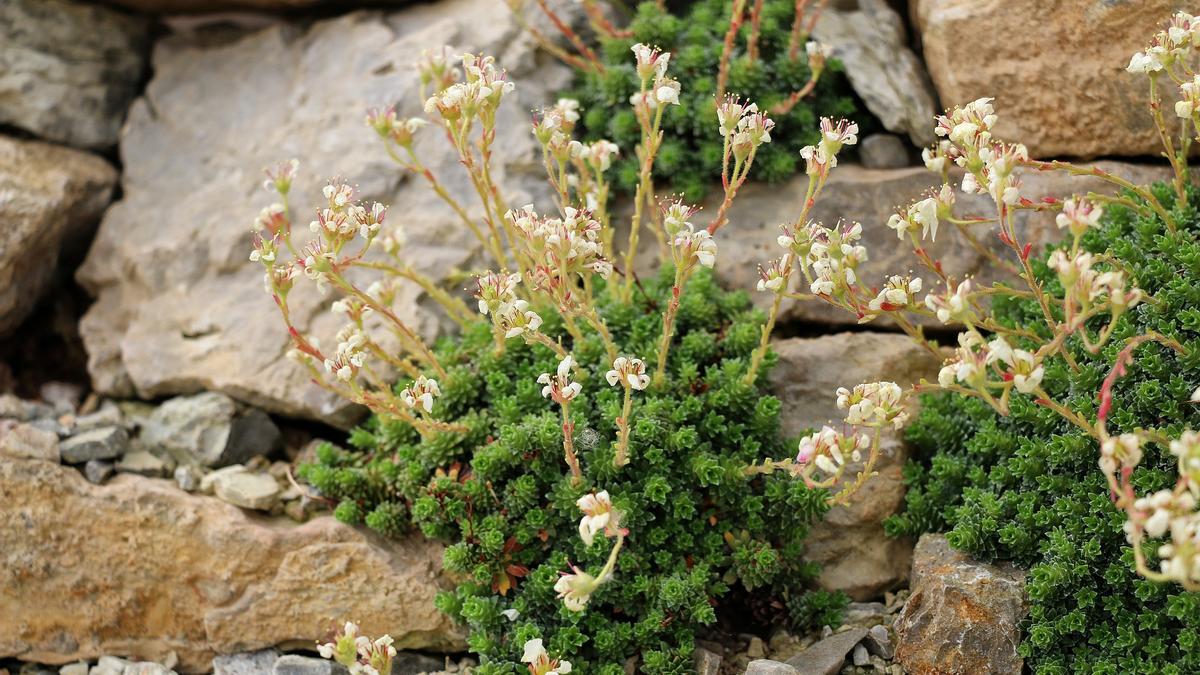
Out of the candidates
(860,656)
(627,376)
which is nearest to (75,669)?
(627,376)

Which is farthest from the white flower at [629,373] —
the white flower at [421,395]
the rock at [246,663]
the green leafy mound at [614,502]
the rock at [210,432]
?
the rock at [210,432]

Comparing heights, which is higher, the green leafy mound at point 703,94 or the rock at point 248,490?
the green leafy mound at point 703,94

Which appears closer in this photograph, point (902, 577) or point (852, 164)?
point (902, 577)

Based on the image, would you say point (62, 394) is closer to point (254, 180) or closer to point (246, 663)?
point (254, 180)

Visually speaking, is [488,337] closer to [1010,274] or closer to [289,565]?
[289,565]

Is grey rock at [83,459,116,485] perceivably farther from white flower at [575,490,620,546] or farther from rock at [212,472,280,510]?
white flower at [575,490,620,546]

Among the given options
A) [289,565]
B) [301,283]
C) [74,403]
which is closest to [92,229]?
[74,403]

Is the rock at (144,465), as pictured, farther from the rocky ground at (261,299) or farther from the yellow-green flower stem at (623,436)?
the yellow-green flower stem at (623,436)
